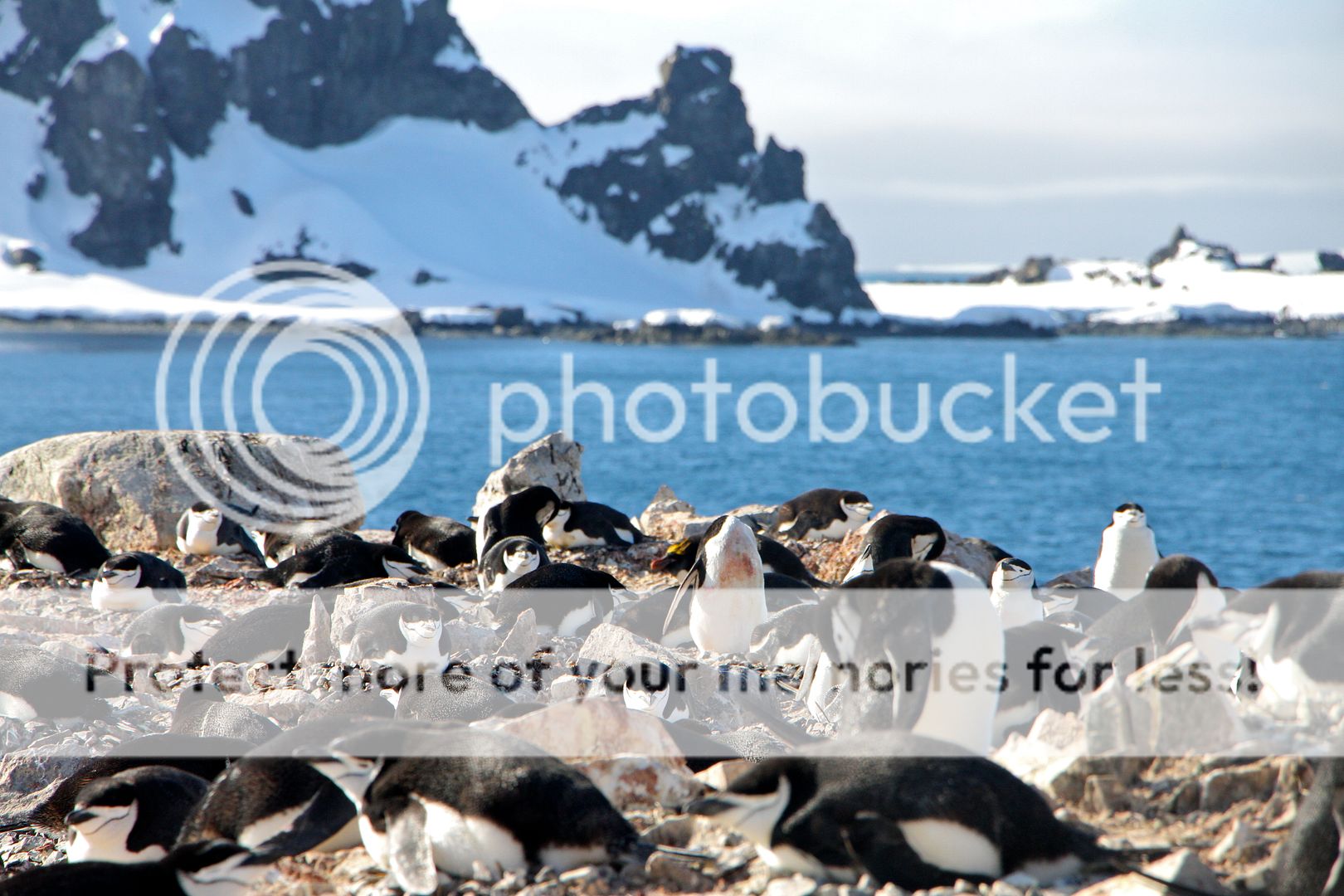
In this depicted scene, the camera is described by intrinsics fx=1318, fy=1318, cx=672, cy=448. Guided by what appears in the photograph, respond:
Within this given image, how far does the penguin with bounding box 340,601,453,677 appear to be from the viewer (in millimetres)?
6816

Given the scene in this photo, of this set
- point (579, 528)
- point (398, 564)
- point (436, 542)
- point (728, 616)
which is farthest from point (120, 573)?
point (728, 616)

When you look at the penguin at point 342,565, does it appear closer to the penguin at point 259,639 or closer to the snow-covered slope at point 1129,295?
the penguin at point 259,639

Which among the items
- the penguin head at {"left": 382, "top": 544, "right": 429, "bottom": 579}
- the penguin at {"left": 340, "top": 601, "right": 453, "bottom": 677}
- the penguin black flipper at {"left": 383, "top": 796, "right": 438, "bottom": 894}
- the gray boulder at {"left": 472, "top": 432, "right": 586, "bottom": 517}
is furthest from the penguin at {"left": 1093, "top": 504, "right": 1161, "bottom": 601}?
the penguin black flipper at {"left": 383, "top": 796, "right": 438, "bottom": 894}

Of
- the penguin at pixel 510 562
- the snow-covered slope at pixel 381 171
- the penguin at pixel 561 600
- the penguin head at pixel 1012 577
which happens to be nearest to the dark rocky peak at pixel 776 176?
the snow-covered slope at pixel 381 171

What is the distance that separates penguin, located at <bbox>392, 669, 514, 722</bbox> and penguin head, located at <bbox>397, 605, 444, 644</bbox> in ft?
1.83

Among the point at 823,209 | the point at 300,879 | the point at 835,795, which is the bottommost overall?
the point at 300,879

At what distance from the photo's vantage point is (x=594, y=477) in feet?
140

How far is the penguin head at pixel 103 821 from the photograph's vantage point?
4.57m

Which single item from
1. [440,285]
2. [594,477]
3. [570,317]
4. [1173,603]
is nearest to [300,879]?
[1173,603]

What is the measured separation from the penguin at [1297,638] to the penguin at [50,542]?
28.8 feet

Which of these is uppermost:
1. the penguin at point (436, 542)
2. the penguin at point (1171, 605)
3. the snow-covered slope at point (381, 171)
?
the snow-covered slope at point (381, 171)

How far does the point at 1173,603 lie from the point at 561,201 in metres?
177

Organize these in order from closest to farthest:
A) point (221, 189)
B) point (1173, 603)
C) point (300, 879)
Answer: point (300, 879)
point (1173, 603)
point (221, 189)

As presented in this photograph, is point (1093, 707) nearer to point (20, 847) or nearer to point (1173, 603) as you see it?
point (1173, 603)
